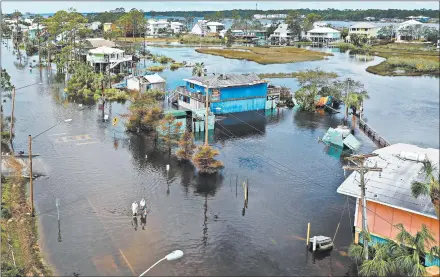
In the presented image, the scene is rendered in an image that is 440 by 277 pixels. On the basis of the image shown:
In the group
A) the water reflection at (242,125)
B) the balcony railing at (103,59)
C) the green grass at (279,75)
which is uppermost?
the balcony railing at (103,59)

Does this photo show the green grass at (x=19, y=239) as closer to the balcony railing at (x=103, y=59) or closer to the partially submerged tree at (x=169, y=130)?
the partially submerged tree at (x=169, y=130)

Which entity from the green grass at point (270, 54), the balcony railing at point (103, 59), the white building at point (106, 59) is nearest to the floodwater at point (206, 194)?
the white building at point (106, 59)

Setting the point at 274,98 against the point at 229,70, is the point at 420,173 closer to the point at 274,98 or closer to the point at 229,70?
the point at 274,98

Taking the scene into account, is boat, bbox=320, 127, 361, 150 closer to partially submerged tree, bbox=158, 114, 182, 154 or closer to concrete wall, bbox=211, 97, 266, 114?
concrete wall, bbox=211, 97, 266, 114

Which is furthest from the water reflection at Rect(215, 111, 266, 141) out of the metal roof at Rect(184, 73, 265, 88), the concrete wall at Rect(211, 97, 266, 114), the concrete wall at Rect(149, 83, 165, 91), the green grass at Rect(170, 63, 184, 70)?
the green grass at Rect(170, 63, 184, 70)

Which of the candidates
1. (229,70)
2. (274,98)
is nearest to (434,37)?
(229,70)

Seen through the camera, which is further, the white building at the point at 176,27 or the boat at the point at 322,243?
the white building at the point at 176,27

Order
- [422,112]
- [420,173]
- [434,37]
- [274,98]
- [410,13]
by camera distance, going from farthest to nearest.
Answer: [410,13], [434,37], [274,98], [422,112], [420,173]
